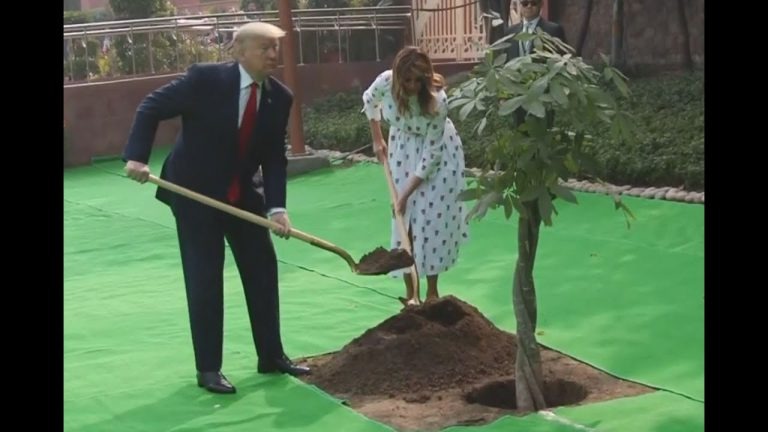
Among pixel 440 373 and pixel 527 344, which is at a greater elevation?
pixel 527 344

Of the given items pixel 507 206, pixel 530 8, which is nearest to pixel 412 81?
pixel 507 206

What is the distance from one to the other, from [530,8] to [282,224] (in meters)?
3.67

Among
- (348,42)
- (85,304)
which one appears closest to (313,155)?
(348,42)

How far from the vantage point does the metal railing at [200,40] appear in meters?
16.5

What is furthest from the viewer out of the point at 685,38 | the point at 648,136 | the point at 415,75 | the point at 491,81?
the point at 685,38

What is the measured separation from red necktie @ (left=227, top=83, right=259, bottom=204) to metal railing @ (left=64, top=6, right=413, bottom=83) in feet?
35.5

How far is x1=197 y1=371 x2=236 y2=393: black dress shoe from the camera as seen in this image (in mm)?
5168

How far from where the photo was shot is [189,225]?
17.3ft

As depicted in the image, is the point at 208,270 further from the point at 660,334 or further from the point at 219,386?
the point at 660,334

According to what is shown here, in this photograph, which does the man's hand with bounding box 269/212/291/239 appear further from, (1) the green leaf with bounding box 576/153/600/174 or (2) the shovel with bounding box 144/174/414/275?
(1) the green leaf with bounding box 576/153/600/174

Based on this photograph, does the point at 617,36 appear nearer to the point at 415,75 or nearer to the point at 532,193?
the point at 415,75

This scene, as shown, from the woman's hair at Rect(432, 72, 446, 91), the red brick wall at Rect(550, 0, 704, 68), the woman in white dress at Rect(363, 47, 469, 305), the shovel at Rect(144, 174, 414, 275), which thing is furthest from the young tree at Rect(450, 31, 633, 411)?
the red brick wall at Rect(550, 0, 704, 68)

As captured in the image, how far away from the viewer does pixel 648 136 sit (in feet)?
36.0

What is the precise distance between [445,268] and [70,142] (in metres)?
9.73
